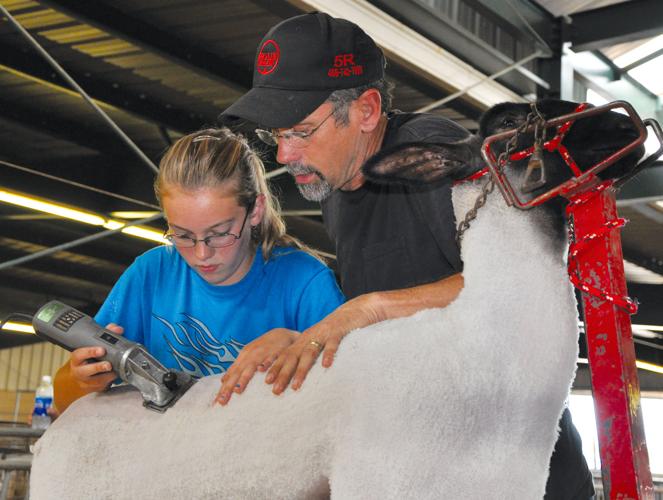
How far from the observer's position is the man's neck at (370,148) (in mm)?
1423

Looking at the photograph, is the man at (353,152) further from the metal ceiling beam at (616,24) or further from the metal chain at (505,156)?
the metal ceiling beam at (616,24)

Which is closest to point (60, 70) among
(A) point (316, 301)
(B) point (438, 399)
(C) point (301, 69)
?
(A) point (316, 301)

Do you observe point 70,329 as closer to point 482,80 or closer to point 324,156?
point 324,156

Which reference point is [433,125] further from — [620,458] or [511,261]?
[620,458]

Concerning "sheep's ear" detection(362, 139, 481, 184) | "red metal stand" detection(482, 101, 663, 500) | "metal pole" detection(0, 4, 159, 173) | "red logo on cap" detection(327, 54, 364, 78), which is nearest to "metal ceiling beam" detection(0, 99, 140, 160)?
"metal pole" detection(0, 4, 159, 173)

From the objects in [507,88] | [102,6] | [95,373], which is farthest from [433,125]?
[507,88]

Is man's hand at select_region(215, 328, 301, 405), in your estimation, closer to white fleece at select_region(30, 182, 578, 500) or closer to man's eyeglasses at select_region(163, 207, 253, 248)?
white fleece at select_region(30, 182, 578, 500)

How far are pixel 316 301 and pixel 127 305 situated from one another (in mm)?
336

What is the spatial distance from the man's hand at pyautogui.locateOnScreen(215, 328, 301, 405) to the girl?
1.29 ft

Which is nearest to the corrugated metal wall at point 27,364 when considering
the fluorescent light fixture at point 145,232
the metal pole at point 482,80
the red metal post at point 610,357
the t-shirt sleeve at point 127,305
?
the fluorescent light fixture at point 145,232

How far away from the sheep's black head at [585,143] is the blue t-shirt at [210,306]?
593mm

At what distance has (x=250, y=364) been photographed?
105 centimetres

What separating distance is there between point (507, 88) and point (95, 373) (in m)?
5.17

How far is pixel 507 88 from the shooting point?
6.00 m
